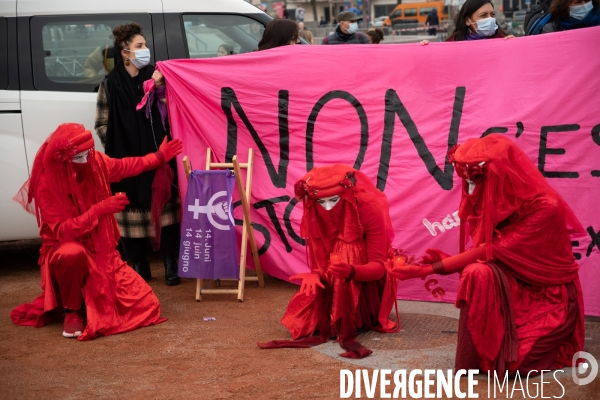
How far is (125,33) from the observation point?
6.81 meters

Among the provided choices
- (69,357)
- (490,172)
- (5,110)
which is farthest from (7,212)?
(490,172)

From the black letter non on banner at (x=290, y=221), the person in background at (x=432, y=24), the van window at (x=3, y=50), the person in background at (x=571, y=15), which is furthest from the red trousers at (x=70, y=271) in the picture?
the person in background at (x=432, y=24)

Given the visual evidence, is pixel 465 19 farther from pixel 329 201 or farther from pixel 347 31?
pixel 347 31

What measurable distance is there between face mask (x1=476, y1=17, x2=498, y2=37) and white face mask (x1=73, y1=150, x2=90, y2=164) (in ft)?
9.97

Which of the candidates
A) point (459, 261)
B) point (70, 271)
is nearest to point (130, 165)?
point (70, 271)

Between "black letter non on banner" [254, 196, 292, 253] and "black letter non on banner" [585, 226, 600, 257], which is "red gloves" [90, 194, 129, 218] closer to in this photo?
"black letter non on banner" [254, 196, 292, 253]

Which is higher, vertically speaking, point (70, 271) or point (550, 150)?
point (550, 150)

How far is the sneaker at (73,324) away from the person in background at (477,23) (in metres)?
3.49

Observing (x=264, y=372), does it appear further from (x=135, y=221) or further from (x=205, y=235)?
(x=135, y=221)

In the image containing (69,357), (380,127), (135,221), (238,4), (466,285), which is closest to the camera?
(466,285)

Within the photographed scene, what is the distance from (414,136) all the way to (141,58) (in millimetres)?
2243

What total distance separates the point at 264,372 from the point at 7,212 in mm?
3383

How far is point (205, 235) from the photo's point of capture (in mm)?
6613

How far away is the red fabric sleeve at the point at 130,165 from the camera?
6180 mm
